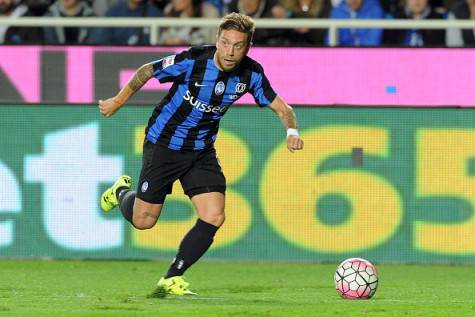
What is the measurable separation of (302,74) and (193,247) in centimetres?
483

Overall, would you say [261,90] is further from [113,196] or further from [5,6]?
[5,6]

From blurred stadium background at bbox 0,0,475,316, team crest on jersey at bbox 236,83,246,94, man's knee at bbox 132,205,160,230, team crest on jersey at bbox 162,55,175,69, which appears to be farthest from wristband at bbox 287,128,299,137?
blurred stadium background at bbox 0,0,475,316

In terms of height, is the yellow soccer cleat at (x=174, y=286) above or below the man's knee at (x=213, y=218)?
below

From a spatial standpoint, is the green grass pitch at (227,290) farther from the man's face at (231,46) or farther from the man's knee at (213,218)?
the man's face at (231,46)

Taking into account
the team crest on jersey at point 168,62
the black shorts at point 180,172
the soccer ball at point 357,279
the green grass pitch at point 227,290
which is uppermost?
the team crest on jersey at point 168,62

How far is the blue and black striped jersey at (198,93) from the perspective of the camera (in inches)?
394

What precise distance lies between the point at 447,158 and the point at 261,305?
530 centimetres

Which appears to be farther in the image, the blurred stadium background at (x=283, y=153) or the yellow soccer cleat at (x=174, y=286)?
the blurred stadium background at (x=283, y=153)

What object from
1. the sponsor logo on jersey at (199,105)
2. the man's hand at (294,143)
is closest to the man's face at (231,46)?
the sponsor logo on jersey at (199,105)

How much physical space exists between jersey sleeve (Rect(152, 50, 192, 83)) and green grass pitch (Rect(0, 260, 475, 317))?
169 centimetres

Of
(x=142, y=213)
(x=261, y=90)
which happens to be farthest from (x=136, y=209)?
(x=261, y=90)

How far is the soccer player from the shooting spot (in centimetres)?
999

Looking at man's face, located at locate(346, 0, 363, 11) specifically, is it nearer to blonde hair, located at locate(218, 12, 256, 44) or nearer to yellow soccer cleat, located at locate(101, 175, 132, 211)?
yellow soccer cleat, located at locate(101, 175, 132, 211)

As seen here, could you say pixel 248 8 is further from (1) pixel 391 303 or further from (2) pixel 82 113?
(1) pixel 391 303
